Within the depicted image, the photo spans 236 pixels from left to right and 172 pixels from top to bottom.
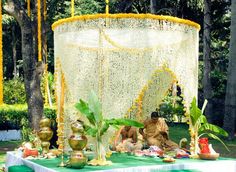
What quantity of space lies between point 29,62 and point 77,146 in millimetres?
4864

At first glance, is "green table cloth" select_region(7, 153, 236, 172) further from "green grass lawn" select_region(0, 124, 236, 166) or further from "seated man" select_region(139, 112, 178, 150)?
"green grass lawn" select_region(0, 124, 236, 166)

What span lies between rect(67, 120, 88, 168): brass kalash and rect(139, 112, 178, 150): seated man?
241 cm

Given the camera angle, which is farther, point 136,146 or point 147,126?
point 147,126

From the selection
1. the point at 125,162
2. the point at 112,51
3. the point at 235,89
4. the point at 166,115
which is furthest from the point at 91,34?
the point at 166,115

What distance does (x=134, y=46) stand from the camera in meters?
8.16

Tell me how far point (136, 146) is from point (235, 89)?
666 centimetres

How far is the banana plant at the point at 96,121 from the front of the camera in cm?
706

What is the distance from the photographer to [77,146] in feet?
22.8

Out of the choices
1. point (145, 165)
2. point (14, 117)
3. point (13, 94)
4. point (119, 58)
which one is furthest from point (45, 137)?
point (13, 94)

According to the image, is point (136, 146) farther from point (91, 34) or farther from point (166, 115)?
point (166, 115)

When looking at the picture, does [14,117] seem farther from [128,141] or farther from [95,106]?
[95,106]

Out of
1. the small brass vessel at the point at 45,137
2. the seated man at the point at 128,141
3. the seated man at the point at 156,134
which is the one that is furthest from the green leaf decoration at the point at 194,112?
the small brass vessel at the point at 45,137

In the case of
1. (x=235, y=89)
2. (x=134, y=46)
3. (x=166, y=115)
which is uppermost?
(x=134, y=46)

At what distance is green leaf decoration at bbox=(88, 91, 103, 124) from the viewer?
7.06 metres
